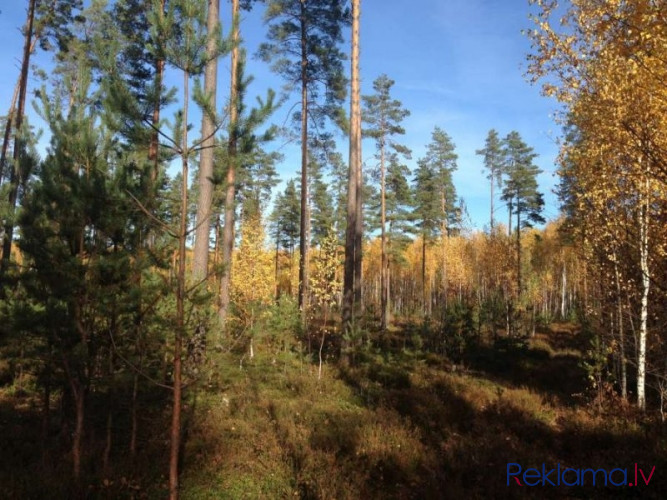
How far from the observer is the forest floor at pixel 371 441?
5602 mm

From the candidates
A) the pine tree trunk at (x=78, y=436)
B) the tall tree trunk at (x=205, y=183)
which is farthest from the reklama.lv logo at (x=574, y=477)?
the tall tree trunk at (x=205, y=183)

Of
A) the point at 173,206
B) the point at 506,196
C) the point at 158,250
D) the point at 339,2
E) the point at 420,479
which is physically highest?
the point at 339,2

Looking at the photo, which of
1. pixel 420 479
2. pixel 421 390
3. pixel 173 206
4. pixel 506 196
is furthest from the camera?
pixel 506 196

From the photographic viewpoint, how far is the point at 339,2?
14695 mm

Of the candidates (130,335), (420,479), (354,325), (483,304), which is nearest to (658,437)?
(420,479)

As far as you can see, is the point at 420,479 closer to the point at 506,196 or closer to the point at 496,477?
the point at 496,477

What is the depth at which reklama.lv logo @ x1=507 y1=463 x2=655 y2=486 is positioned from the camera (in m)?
5.73

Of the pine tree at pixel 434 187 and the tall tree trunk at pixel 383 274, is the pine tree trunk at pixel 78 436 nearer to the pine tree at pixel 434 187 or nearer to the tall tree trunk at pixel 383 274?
the tall tree trunk at pixel 383 274

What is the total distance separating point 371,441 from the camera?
23.2ft

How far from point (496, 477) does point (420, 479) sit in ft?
3.60

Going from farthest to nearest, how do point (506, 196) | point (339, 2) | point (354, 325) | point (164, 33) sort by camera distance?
1. point (506, 196)
2. point (339, 2)
3. point (354, 325)
4. point (164, 33)

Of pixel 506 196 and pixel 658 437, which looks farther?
pixel 506 196

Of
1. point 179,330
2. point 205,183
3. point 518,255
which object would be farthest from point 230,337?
point 518,255

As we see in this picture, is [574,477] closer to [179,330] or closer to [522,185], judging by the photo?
[179,330]
